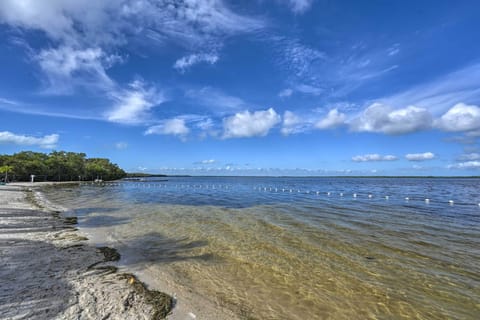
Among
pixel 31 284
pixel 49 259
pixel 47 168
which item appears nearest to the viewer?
pixel 31 284

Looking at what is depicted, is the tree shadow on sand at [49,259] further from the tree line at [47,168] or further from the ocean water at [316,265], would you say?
the tree line at [47,168]

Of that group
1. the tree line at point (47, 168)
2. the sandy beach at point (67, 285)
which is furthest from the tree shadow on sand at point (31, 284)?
the tree line at point (47, 168)

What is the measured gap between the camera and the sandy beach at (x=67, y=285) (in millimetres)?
4219

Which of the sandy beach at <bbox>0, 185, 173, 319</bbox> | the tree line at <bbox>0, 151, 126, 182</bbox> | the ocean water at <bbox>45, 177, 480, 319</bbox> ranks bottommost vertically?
the ocean water at <bbox>45, 177, 480, 319</bbox>

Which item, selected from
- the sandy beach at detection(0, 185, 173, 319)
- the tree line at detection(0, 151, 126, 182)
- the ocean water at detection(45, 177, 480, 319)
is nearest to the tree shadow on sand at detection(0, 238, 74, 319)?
the sandy beach at detection(0, 185, 173, 319)

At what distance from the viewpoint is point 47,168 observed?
70125 mm

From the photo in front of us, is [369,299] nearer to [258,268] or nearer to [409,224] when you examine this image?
[258,268]

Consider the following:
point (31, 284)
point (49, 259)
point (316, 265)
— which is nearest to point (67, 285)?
point (31, 284)

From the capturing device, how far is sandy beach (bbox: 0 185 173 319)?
13.8ft

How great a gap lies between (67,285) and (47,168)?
3294 inches

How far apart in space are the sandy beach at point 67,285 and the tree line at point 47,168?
61.3 m

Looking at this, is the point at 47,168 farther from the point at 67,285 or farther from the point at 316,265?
the point at 316,265

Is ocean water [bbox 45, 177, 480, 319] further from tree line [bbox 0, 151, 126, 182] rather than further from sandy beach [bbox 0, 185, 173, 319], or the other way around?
tree line [bbox 0, 151, 126, 182]

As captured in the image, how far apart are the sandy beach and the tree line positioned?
61304 mm
